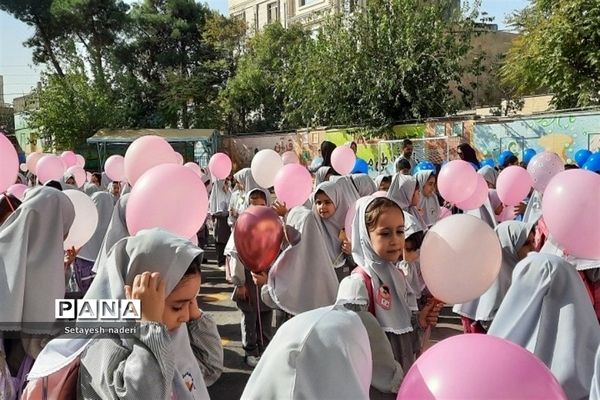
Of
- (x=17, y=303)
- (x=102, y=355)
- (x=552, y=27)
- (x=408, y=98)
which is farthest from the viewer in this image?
(x=408, y=98)

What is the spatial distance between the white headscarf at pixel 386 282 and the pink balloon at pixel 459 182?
2.57 metres

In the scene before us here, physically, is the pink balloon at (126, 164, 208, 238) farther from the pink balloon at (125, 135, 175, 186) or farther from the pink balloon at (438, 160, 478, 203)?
the pink balloon at (438, 160, 478, 203)

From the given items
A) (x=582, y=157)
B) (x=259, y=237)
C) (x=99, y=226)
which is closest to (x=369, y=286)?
(x=259, y=237)

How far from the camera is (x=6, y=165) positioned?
3.83 metres

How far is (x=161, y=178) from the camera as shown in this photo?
10.3ft

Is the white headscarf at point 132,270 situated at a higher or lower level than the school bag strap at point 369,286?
higher

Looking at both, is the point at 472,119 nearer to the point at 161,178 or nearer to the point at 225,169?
the point at 225,169

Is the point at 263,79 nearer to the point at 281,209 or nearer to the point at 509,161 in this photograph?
the point at 509,161

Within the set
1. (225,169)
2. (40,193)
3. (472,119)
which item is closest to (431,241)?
(40,193)

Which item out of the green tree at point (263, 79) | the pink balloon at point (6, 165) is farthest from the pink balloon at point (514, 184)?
the green tree at point (263, 79)

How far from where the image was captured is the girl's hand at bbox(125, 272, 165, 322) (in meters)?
1.64

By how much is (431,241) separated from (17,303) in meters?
1.91

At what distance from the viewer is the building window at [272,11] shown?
35828 millimetres

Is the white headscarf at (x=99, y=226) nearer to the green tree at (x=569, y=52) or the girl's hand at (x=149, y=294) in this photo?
the girl's hand at (x=149, y=294)
